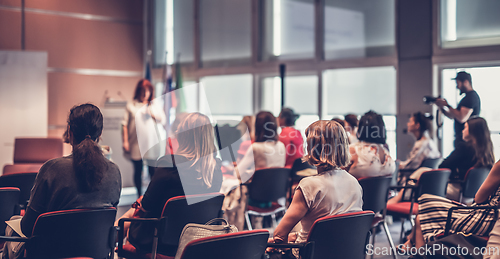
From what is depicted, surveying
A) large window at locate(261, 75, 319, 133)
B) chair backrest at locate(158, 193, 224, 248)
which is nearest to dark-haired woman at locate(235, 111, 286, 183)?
chair backrest at locate(158, 193, 224, 248)

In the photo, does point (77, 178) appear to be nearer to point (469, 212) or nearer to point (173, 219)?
point (173, 219)

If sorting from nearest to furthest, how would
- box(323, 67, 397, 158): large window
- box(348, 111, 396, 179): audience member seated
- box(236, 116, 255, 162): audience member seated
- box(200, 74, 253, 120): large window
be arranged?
box(348, 111, 396, 179): audience member seated → box(236, 116, 255, 162): audience member seated → box(323, 67, 397, 158): large window → box(200, 74, 253, 120): large window

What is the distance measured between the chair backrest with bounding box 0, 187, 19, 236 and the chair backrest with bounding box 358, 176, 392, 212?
2.43 metres

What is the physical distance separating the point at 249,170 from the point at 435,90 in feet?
10.7

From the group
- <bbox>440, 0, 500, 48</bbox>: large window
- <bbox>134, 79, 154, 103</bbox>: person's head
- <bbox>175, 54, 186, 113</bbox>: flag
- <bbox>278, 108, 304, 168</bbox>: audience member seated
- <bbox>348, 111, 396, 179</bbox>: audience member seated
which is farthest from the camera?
<bbox>175, 54, 186, 113</bbox>: flag

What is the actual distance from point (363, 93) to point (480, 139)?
10.2 feet

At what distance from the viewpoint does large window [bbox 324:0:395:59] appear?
22.2ft

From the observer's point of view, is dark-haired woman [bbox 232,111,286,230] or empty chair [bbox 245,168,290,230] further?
dark-haired woman [bbox 232,111,286,230]

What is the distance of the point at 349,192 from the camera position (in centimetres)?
243

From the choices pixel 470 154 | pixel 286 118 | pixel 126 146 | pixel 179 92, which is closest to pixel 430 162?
pixel 470 154

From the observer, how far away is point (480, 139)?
4.06m

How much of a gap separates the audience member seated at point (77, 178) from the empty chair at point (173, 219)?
0.29m

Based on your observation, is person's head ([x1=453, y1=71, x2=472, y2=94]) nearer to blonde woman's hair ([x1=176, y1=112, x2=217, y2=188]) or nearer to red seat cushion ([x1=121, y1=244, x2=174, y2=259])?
blonde woman's hair ([x1=176, y1=112, x2=217, y2=188])

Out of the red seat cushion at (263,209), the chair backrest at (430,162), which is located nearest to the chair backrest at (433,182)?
the chair backrest at (430,162)
